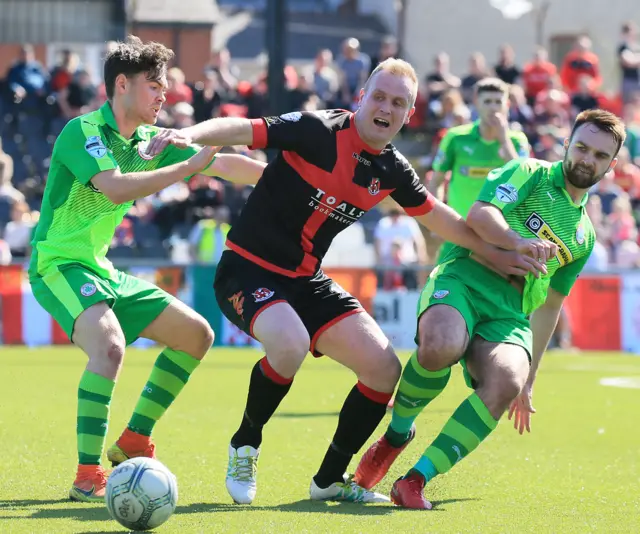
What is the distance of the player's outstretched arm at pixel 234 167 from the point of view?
6762 mm

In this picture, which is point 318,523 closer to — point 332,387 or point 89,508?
point 89,508

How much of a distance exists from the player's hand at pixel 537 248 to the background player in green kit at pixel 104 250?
4.74ft

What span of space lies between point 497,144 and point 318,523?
20.4 feet

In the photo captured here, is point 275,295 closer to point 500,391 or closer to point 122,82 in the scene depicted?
point 500,391

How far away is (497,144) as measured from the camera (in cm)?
1117

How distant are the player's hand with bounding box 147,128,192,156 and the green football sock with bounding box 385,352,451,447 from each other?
1610mm

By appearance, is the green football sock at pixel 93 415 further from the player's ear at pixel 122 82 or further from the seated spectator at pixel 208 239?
the seated spectator at pixel 208 239

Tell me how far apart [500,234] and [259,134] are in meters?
1.32

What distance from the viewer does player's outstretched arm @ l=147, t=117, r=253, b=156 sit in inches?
224

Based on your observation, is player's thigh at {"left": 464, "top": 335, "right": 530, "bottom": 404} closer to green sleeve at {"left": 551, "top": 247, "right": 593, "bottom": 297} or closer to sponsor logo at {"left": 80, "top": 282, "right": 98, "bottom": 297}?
green sleeve at {"left": 551, "top": 247, "right": 593, "bottom": 297}

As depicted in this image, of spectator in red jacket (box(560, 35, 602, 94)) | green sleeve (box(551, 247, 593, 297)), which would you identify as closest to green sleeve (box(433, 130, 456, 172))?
green sleeve (box(551, 247, 593, 297))

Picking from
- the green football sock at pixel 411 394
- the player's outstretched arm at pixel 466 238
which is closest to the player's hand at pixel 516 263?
the player's outstretched arm at pixel 466 238

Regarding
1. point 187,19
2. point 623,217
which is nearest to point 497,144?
point 623,217

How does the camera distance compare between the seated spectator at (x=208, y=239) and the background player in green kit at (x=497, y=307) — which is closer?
the background player in green kit at (x=497, y=307)
